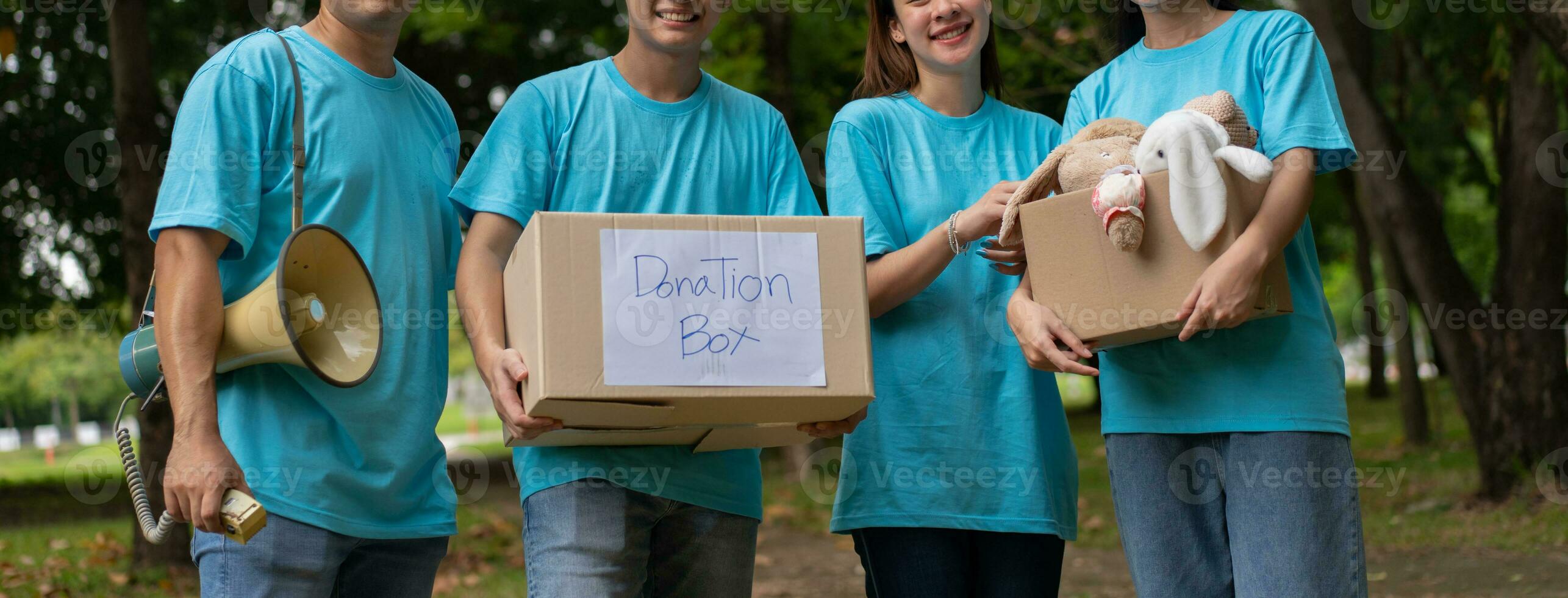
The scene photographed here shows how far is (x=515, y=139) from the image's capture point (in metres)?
2.59

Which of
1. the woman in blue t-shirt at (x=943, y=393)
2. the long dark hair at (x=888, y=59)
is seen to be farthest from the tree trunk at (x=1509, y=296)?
the woman in blue t-shirt at (x=943, y=393)

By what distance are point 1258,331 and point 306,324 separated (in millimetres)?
1818

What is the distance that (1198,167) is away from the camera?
225 centimetres

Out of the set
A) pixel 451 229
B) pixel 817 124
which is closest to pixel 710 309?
pixel 451 229

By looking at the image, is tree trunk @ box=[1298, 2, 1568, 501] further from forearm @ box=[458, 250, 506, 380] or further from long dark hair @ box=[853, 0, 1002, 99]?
forearm @ box=[458, 250, 506, 380]

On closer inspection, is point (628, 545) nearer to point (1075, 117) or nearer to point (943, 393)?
point (943, 393)

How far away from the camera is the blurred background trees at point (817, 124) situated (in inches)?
326

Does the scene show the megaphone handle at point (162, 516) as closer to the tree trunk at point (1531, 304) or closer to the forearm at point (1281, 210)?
the forearm at point (1281, 210)

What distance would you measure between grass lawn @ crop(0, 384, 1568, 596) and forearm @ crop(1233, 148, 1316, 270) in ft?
18.8

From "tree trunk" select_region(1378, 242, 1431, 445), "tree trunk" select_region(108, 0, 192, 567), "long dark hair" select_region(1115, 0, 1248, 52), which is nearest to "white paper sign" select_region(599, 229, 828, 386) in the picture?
"long dark hair" select_region(1115, 0, 1248, 52)

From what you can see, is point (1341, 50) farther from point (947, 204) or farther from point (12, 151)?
point (12, 151)

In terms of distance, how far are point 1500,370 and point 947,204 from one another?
290 inches

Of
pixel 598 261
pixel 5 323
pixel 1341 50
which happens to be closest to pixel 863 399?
pixel 598 261

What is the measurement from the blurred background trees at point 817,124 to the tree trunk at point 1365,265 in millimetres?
47
